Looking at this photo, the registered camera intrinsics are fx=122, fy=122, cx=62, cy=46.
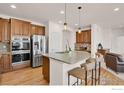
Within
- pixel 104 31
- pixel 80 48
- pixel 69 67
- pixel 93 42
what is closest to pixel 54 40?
pixel 93 42

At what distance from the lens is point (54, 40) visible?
21.5 feet

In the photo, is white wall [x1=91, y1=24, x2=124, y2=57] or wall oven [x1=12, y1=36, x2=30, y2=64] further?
white wall [x1=91, y1=24, x2=124, y2=57]

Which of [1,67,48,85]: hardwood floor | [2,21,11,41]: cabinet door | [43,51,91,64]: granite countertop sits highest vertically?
[2,21,11,41]: cabinet door

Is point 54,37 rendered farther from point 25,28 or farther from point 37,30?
point 25,28

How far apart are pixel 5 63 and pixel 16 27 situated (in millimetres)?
1531

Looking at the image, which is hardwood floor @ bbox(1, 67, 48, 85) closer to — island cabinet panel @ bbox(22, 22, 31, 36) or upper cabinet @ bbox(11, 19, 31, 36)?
upper cabinet @ bbox(11, 19, 31, 36)

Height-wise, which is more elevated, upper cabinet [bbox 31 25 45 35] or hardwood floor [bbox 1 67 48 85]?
upper cabinet [bbox 31 25 45 35]

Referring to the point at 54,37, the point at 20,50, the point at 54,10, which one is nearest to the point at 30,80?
the point at 20,50

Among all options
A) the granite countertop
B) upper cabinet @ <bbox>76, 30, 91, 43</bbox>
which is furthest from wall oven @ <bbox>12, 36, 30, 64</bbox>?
upper cabinet @ <bbox>76, 30, 91, 43</bbox>

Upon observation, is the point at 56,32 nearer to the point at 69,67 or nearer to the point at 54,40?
the point at 54,40

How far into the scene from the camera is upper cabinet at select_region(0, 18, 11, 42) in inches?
→ 186

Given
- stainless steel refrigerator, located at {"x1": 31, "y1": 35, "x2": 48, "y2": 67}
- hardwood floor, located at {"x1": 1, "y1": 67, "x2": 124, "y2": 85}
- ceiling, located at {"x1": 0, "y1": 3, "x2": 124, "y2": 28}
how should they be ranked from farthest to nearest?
Result: stainless steel refrigerator, located at {"x1": 31, "y1": 35, "x2": 48, "y2": 67} → ceiling, located at {"x1": 0, "y1": 3, "x2": 124, "y2": 28} → hardwood floor, located at {"x1": 1, "y1": 67, "x2": 124, "y2": 85}

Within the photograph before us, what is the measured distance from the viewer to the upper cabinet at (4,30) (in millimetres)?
4734

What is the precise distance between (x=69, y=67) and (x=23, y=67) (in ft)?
10.3
